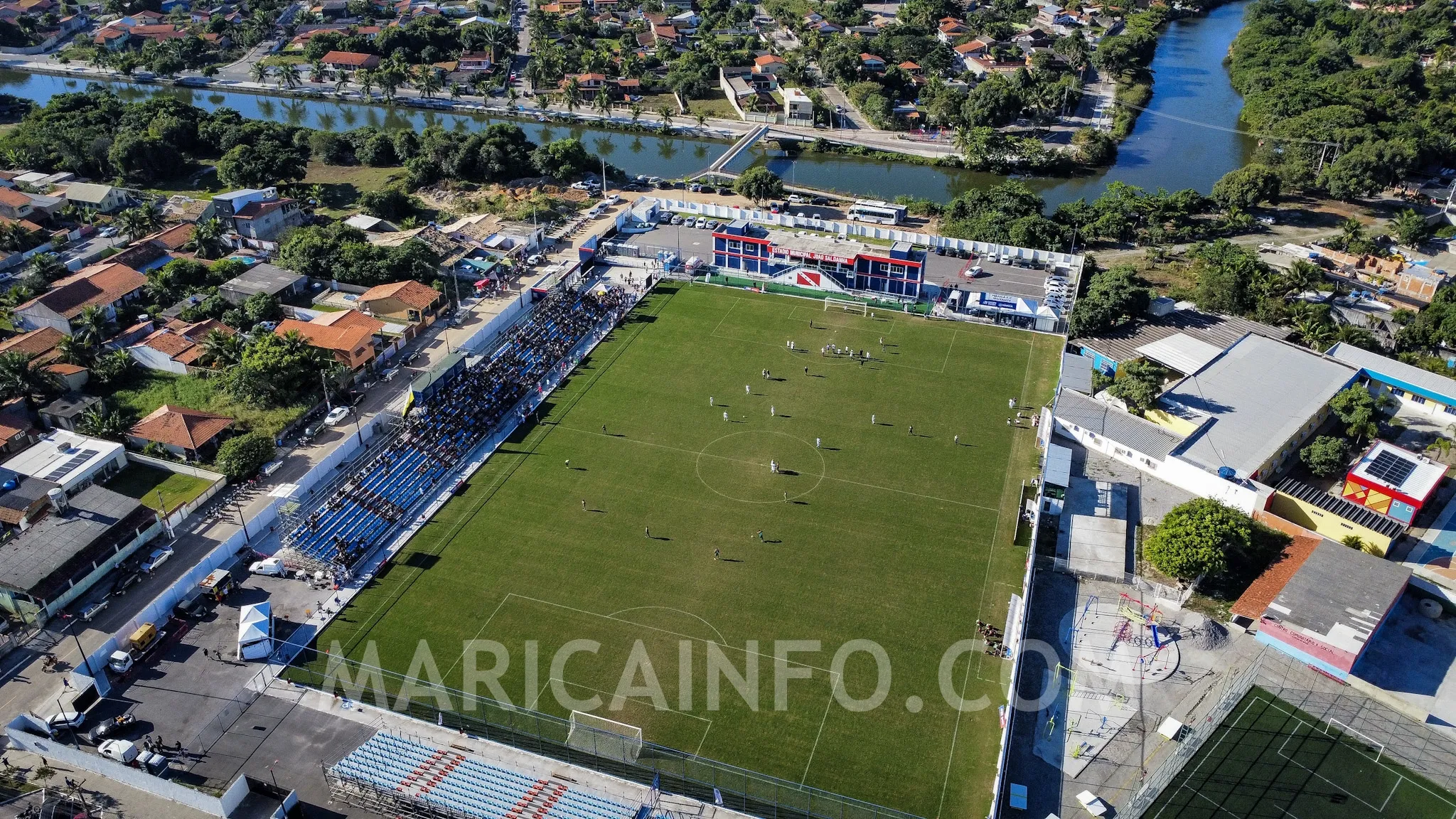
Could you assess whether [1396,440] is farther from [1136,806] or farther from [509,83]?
[509,83]

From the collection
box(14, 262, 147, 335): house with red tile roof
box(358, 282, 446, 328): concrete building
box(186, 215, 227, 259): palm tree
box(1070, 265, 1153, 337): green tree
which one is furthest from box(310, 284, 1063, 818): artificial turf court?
box(186, 215, 227, 259): palm tree

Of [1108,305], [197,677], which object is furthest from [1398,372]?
[197,677]

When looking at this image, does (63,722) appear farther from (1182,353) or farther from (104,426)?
(1182,353)

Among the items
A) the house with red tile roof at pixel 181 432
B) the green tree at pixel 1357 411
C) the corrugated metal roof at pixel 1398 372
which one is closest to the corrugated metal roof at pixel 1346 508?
the green tree at pixel 1357 411

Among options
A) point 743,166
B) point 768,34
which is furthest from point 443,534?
point 768,34

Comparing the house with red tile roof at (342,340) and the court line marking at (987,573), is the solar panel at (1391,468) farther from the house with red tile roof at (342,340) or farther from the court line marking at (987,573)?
the house with red tile roof at (342,340)

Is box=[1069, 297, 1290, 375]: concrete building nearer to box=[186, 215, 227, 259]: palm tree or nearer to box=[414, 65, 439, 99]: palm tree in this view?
box=[186, 215, 227, 259]: palm tree
